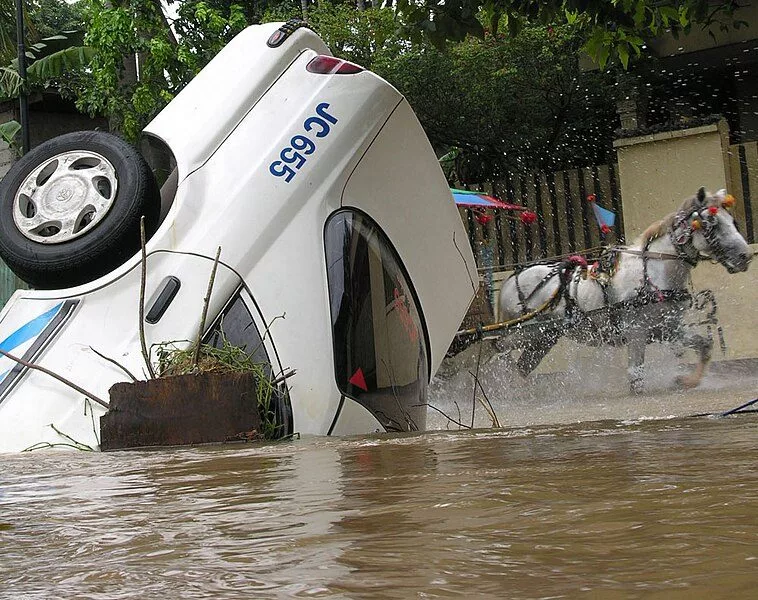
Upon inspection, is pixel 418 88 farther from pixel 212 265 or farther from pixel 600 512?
pixel 600 512

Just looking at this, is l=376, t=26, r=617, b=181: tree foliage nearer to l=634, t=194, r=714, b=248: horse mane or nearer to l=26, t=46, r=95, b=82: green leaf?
l=634, t=194, r=714, b=248: horse mane

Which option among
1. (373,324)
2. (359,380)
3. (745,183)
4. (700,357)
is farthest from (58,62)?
(359,380)

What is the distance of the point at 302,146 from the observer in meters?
4.88

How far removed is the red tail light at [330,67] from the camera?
5152 millimetres

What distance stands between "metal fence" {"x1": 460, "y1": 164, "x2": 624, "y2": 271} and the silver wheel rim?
979 centimetres

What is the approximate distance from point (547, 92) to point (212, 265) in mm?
11647

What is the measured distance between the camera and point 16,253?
4660 millimetres

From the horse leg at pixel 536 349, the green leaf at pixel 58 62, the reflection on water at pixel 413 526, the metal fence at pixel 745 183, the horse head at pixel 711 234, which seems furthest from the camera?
the green leaf at pixel 58 62

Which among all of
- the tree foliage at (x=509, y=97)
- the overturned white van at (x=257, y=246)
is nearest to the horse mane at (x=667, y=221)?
the tree foliage at (x=509, y=97)

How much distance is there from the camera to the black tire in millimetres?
4590

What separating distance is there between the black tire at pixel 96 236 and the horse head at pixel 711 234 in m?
7.05

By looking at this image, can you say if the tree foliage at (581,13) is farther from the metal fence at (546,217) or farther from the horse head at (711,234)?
the metal fence at (546,217)

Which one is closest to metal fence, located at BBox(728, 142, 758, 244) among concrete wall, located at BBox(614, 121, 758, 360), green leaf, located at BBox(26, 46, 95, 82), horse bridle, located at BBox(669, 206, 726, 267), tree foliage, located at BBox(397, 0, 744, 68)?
concrete wall, located at BBox(614, 121, 758, 360)

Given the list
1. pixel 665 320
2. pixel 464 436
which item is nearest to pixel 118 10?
pixel 665 320
